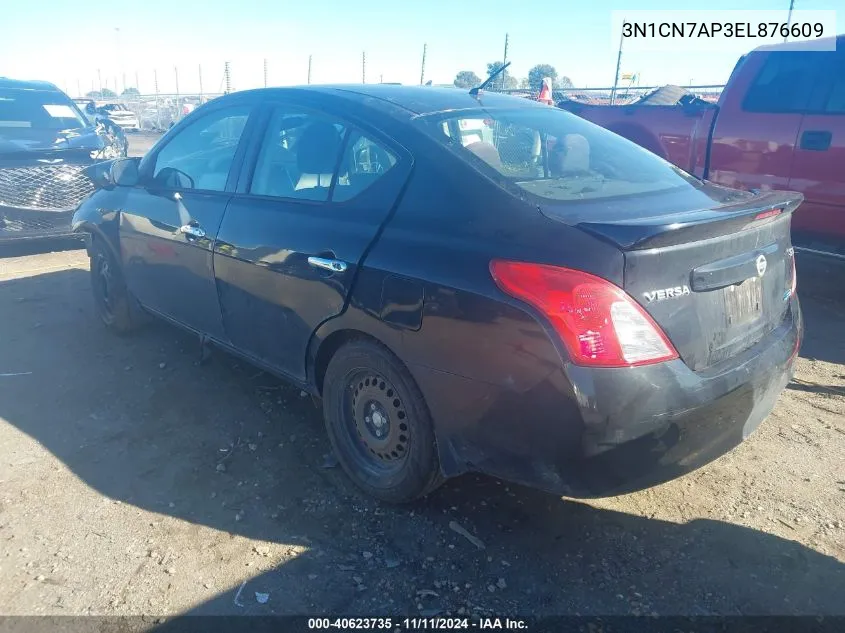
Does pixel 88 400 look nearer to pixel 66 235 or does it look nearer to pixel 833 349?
pixel 66 235

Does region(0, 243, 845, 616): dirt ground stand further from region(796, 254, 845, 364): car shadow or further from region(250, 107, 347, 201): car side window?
region(250, 107, 347, 201): car side window

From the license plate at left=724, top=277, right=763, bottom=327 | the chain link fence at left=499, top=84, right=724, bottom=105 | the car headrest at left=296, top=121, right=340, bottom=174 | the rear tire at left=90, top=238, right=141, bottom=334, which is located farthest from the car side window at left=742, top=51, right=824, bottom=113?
the rear tire at left=90, top=238, right=141, bottom=334

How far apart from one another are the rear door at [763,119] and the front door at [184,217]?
4464mm

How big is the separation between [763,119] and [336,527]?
523cm

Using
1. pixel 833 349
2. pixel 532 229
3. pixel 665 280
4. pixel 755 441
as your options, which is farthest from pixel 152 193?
pixel 833 349

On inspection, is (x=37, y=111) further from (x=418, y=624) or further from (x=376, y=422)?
(x=418, y=624)

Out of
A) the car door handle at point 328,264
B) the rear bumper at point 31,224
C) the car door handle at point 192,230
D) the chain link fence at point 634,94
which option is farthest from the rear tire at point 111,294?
the chain link fence at point 634,94

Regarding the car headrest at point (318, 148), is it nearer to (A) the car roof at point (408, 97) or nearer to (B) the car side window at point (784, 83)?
(A) the car roof at point (408, 97)

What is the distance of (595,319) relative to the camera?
6.67 ft

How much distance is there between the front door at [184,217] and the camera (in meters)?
3.50

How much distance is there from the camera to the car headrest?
2977 millimetres

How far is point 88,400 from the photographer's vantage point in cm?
385

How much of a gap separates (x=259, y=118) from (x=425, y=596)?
2481mm

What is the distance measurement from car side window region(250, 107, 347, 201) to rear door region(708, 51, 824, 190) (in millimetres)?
4284
